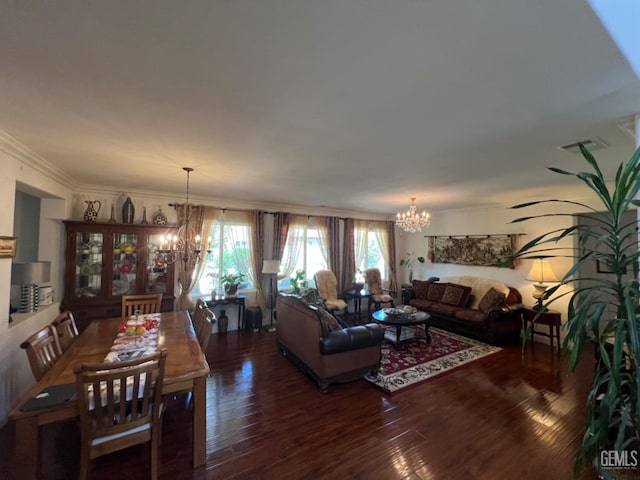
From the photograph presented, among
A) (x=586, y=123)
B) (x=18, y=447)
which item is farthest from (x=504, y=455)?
(x=18, y=447)

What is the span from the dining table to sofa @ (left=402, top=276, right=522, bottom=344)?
14.8ft

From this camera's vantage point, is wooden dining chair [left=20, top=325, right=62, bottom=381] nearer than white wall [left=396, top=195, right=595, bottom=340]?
Yes

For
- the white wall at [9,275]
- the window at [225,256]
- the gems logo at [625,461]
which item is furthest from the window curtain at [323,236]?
the gems logo at [625,461]

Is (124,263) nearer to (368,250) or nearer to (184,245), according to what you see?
(184,245)

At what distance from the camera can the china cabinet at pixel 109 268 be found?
3795 mm

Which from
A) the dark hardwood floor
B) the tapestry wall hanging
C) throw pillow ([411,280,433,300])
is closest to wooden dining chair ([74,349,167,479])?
the dark hardwood floor

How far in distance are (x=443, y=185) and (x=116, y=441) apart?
172 inches

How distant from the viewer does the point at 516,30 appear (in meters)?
1.13

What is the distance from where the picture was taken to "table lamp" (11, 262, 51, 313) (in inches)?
119

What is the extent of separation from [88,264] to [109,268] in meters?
0.28

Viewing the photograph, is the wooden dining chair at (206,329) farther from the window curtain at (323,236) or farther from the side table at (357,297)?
the side table at (357,297)

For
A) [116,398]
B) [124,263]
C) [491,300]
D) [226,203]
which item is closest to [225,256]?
[226,203]

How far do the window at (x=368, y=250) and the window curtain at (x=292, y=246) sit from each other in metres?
1.63

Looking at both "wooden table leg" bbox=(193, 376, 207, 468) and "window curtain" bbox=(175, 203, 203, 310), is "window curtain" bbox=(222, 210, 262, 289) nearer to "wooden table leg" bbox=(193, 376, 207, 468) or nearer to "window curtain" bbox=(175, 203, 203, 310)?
"window curtain" bbox=(175, 203, 203, 310)
